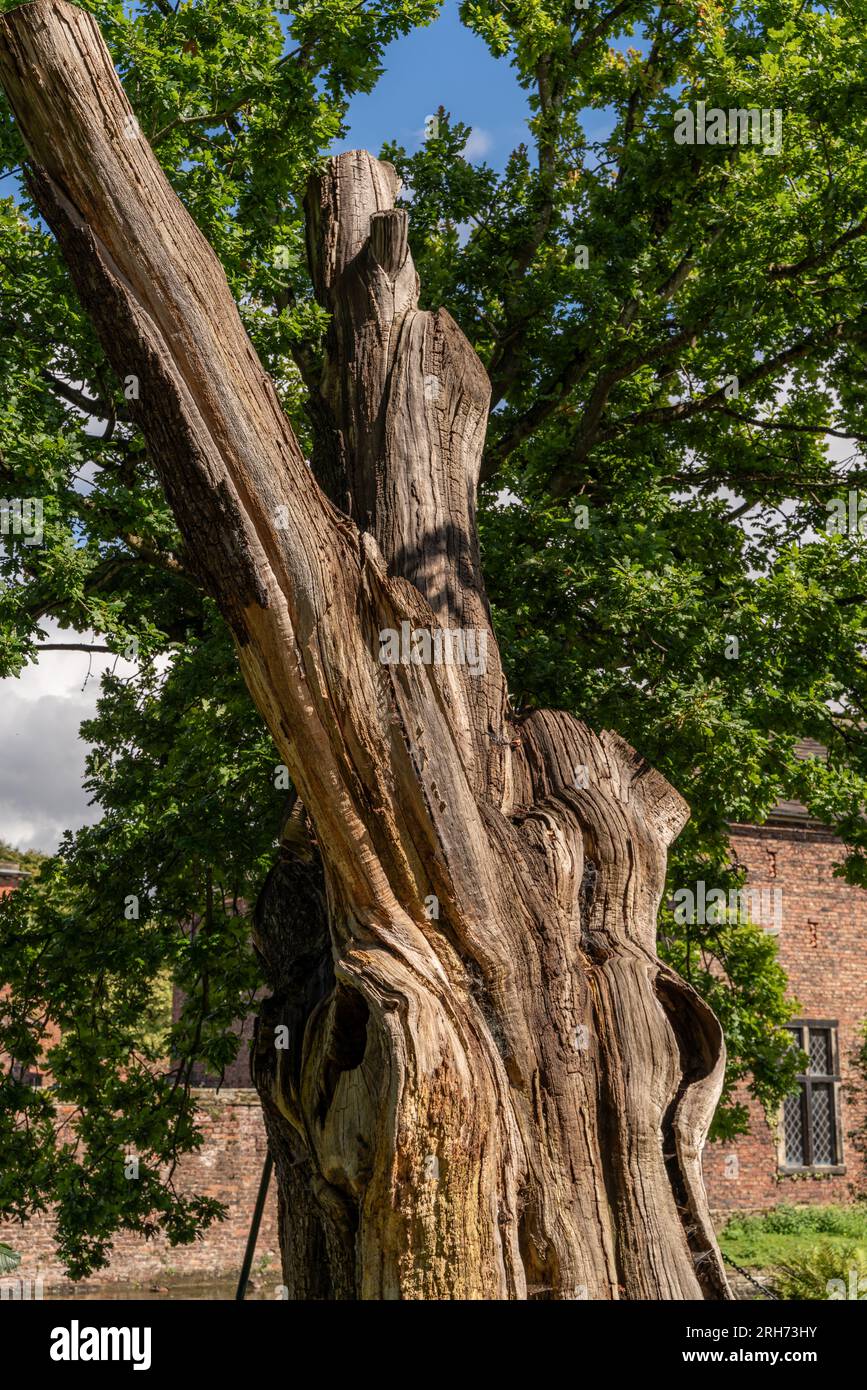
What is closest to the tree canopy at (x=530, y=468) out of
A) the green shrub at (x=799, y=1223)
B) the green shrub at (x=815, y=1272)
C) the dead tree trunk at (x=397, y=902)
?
the dead tree trunk at (x=397, y=902)

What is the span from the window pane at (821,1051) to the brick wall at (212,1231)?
9721mm

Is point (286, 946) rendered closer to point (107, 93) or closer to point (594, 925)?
point (594, 925)

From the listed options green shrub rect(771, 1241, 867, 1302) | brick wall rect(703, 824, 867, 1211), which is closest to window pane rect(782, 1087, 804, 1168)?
brick wall rect(703, 824, 867, 1211)

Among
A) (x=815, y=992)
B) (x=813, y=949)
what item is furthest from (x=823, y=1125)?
(x=813, y=949)

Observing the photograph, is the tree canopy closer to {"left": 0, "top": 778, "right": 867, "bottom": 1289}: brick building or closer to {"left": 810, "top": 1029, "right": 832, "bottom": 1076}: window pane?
{"left": 0, "top": 778, "right": 867, "bottom": 1289}: brick building

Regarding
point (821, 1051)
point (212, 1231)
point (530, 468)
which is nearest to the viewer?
point (530, 468)

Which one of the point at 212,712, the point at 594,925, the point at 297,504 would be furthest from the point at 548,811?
the point at 212,712

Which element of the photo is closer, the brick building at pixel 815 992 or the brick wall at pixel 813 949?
the brick wall at pixel 813 949

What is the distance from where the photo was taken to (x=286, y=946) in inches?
204

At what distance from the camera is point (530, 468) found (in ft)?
33.7

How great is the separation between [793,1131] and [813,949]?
316 cm

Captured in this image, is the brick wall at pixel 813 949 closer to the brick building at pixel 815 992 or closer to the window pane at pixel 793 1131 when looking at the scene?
the brick building at pixel 815 992

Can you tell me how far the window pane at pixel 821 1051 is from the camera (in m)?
21.8

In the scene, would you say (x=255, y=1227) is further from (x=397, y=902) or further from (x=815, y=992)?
(x=815, y=992)
